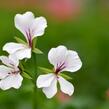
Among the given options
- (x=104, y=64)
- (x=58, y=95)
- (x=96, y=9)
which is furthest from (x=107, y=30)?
(x=58, y=95)

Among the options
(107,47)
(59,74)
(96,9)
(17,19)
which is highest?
(17,19)

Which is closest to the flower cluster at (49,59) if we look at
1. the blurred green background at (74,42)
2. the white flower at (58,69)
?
the white flower at (58,69)

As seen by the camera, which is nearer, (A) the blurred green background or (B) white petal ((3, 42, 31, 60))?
(B) white petal ((3, 42, 31, 60))

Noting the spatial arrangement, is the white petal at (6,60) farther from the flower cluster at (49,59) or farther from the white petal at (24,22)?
the white petal at (24,22)

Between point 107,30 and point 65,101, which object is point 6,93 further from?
point 107,30

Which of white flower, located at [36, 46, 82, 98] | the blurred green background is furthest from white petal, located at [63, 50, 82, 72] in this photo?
the blurred green background

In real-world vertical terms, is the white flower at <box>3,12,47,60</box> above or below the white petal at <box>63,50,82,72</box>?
above

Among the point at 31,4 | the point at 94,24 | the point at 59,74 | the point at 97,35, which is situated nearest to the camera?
the point at 59,74

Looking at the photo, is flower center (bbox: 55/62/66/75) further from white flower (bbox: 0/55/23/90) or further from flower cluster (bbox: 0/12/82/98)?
white flower (bbox: 0/55/23/90)

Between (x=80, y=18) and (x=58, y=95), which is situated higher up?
(x=58, y=95)
